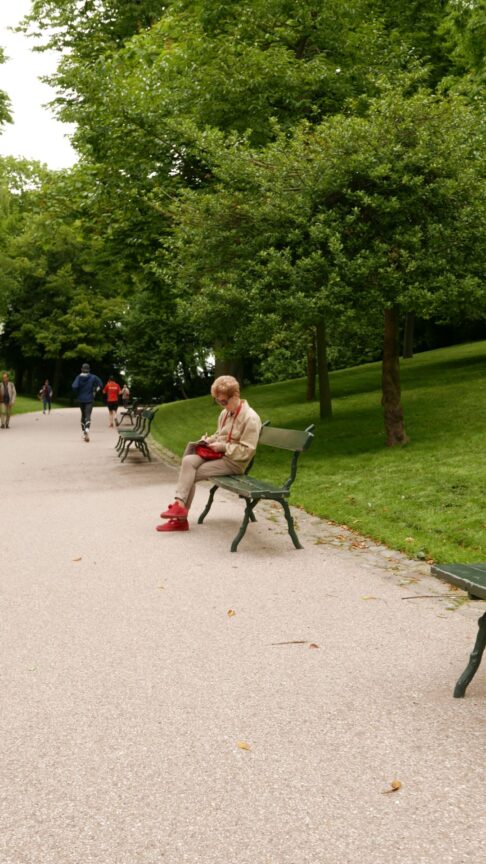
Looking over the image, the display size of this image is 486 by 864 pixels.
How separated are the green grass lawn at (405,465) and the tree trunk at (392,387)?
0.93 ft

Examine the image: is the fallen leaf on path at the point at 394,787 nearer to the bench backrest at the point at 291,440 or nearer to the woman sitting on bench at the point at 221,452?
the bench backrest at the point at 291,440

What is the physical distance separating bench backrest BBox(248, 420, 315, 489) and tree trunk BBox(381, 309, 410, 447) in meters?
4.51

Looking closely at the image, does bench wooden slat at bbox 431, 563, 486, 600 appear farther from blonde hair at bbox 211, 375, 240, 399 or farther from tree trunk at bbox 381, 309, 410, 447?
tree trunk at bbox 381, 309, 410, 447

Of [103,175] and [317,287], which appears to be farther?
[103,175]

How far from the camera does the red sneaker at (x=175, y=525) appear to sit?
912cm

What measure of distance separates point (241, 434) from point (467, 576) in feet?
16.3

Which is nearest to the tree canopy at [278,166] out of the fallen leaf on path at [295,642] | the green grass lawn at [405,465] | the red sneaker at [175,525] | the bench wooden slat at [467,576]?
the green grass lawn at [405,465]

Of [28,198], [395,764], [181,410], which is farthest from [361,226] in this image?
[181,410]

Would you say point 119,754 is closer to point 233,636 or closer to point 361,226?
point 233,636

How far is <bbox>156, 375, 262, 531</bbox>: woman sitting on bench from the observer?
29.8 feet

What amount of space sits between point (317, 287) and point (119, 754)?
1087cm

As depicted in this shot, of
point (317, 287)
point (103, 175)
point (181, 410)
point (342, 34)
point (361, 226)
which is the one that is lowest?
point (181, 410)

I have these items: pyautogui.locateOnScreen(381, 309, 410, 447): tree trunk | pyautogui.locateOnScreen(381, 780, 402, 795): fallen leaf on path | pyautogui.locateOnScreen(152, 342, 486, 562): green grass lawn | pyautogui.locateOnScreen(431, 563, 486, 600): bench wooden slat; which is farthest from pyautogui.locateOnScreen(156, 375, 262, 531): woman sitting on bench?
pyautogui.locateOnScreen(381, 780, 402, 795): fallen leaf on path

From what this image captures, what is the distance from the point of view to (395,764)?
3.46 metres
